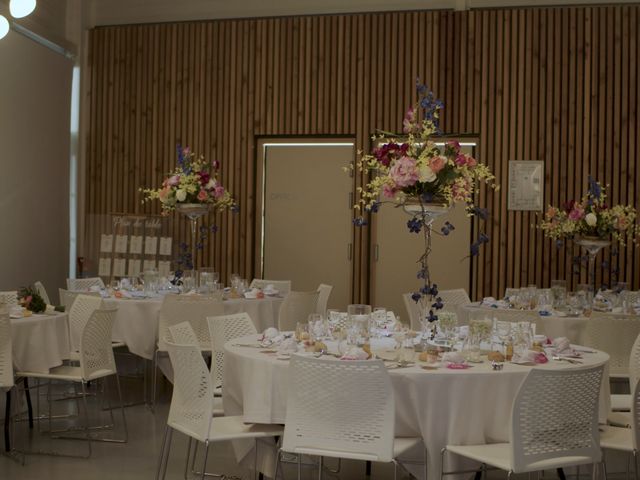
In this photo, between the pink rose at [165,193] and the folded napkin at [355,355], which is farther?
the pink rose at [165,193]

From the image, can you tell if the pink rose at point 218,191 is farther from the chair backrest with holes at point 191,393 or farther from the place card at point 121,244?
the chair backrest with holes at point 191,393

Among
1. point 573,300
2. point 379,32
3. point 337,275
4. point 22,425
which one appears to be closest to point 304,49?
point 379,32

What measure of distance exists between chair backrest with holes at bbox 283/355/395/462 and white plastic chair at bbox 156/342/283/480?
434mm

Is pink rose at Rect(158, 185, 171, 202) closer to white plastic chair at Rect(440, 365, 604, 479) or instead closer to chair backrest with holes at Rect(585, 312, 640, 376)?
chair backrest with holes at Rect(585, 312, 640, 376)

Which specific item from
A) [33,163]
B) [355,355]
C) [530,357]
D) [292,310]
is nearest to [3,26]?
[355,355]

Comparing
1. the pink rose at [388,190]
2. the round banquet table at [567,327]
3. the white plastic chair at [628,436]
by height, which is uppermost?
the pink rose at [388,190]

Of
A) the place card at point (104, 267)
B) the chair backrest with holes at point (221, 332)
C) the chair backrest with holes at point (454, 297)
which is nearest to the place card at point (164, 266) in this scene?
the place card at point (104, 267)

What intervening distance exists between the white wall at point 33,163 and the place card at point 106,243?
2.34 feet

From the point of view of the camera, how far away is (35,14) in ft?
Answer: 39.7

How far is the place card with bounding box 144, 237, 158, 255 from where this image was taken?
1228 centimetres

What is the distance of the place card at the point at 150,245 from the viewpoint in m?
12.3

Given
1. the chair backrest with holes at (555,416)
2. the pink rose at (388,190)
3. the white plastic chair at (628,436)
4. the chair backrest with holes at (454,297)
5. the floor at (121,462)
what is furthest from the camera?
the chair backrest with holes at (454,297)

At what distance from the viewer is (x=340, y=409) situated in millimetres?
4254

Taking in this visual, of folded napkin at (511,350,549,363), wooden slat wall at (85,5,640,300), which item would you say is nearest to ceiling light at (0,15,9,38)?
folded napkin at (511,350,549,363)
